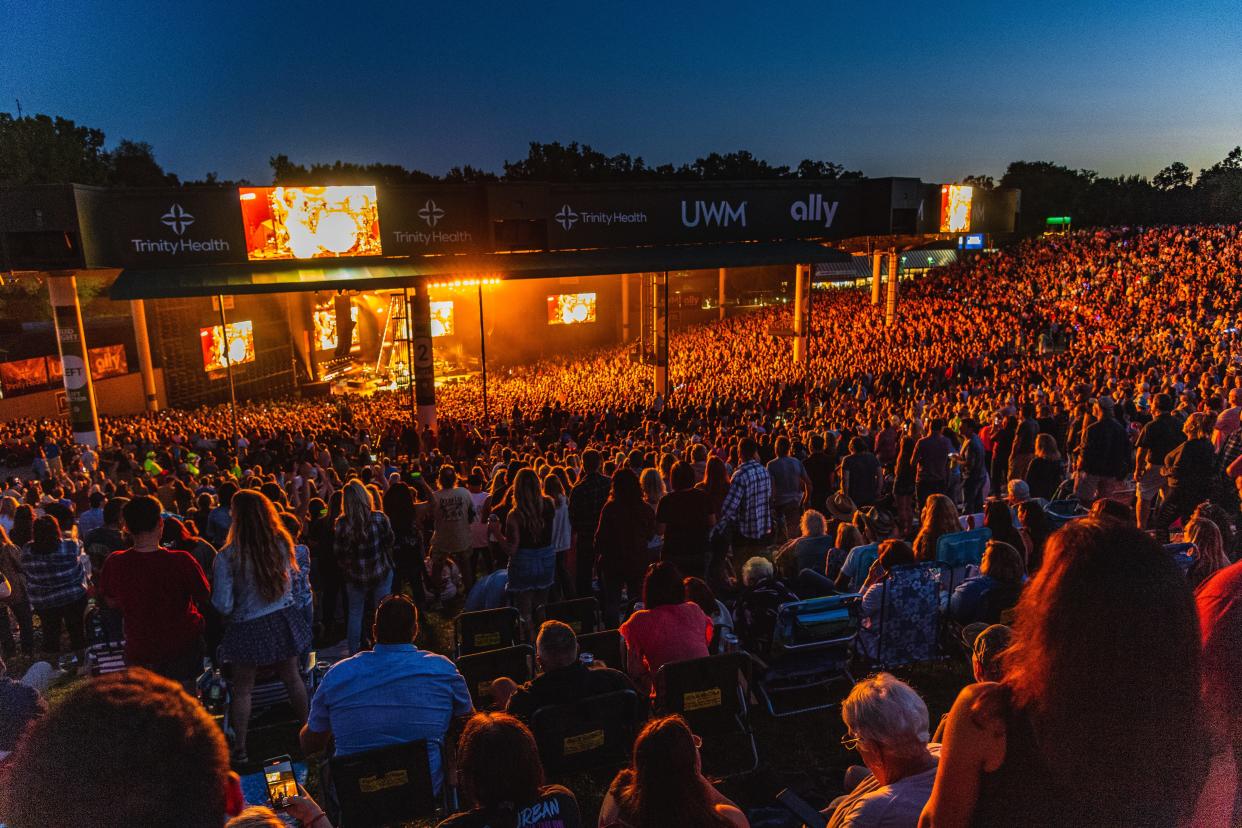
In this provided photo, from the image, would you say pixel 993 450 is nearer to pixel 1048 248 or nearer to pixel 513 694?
pixel 513 694

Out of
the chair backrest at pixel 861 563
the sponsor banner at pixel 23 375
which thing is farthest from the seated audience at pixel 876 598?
the sponsor banner at pixel 23 375

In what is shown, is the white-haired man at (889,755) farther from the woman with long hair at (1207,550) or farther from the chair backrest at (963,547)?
the chair backrest at (963,547)

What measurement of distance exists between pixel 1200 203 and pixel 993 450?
273 ft

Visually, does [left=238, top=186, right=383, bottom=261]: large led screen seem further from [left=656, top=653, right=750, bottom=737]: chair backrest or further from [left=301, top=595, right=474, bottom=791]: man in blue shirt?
[left=656, top=653, right=750, bottom=737]: chair backrest

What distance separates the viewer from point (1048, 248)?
46.8 m

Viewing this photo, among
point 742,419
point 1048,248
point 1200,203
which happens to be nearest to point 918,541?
point 742,419

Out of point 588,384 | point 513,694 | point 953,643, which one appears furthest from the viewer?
point 588,384

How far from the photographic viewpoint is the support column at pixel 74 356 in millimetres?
16656

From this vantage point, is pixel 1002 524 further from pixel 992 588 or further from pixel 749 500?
pixel 749 500

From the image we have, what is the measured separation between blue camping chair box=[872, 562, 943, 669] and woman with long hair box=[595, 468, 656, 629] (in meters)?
2.05

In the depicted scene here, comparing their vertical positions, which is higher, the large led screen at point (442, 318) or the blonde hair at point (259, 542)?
the blonde hair at point (259, 542)

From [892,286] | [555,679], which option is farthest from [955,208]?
[555,679]

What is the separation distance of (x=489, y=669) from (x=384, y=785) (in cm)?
112

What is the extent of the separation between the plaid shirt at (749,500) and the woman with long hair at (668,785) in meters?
5.15
